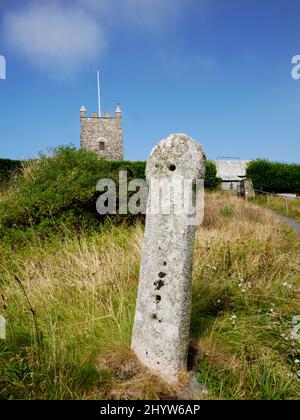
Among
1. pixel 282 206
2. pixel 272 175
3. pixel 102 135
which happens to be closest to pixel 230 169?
pixel 272 175

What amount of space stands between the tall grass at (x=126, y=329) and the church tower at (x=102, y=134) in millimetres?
39989

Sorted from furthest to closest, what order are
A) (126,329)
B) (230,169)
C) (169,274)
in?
(230,169) → (126,329) → (169,274)

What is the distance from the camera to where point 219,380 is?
2664mm

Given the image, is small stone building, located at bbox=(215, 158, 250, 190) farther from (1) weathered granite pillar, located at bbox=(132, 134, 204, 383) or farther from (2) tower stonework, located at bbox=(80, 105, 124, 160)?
(1) weathered granite pillar, located at bbox=(132, 134, 204, 383)

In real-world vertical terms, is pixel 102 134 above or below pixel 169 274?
above

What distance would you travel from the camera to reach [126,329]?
10.0 ft

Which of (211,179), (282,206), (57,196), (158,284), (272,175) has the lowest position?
(158,284)

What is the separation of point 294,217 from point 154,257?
13240 mm

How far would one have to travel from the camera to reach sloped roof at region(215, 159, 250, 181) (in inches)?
1216

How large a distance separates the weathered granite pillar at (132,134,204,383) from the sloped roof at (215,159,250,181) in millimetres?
28055

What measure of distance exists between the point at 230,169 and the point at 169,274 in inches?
1220

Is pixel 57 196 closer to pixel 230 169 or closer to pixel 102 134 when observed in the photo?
pixel 230 169

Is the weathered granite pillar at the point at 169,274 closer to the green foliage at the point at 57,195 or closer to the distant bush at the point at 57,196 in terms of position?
the distant bush at the point at 57,196

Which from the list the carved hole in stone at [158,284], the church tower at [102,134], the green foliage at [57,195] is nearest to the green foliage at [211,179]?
the green foliage at [57,195]
